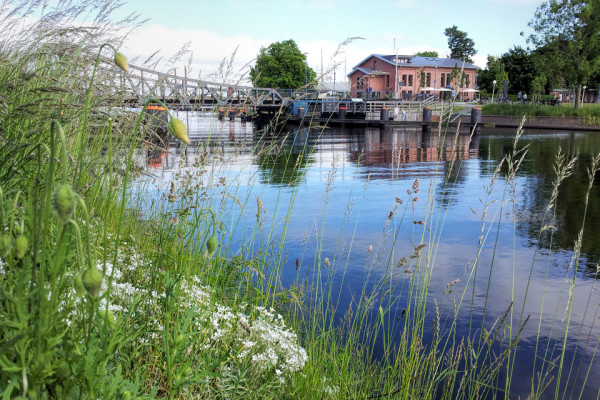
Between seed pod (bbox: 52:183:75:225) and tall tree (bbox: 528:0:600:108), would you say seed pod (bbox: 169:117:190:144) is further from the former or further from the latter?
tall tree (bbox: 528:0:600:108)

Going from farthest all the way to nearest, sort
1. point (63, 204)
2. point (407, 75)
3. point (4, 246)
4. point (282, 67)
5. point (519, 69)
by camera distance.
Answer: point (282, 67) < point (407, 75) < point (519, 69) < point (4, 246) < point (63, 204)

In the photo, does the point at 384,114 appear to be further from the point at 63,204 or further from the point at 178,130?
the point at 63,204

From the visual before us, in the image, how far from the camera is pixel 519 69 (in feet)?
225

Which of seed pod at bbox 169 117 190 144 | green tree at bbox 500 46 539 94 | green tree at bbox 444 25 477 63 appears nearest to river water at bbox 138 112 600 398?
seed pod at bbox 169 117 190 144

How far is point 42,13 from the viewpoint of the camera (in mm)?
4469

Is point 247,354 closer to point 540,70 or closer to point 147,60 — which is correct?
point 147,60

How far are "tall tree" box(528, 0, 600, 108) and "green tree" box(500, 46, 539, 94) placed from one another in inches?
1267

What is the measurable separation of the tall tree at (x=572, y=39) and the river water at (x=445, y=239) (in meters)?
25.1

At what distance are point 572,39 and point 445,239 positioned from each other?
118 feet

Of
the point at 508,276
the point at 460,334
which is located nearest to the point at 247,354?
the point at 460,334

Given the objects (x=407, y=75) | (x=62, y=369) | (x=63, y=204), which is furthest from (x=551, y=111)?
(x=63, y=204)

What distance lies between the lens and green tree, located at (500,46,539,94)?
68.4 meters

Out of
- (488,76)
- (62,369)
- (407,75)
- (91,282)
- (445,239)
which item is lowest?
(445,239)

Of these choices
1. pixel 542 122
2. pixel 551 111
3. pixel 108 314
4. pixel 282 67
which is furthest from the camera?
pixel 282 67
